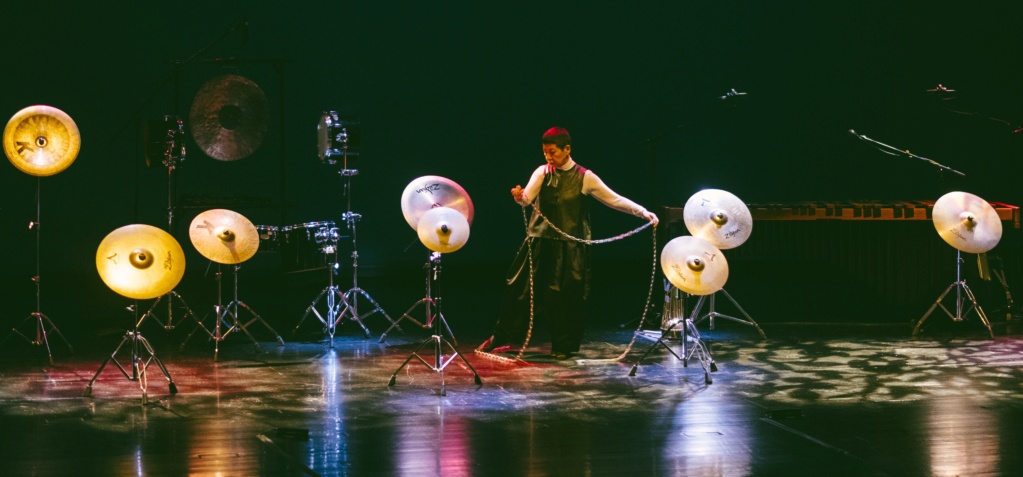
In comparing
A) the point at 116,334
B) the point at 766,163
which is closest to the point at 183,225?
the point at 116,334

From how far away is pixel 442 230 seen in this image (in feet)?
21.0

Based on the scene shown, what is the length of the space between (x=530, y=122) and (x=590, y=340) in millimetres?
3531

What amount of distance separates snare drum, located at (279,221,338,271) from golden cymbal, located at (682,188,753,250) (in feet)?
8.63

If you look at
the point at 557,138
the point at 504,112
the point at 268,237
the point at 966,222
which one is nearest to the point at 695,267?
the point at 557,138

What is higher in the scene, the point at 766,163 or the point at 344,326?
the point at 766,163

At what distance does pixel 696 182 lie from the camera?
1152 cm

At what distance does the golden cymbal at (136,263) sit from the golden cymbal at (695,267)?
8.83 feet

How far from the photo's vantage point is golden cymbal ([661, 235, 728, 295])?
21.6 ft

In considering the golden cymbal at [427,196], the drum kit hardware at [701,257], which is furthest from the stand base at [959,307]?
the golden cymbal at [427,196]

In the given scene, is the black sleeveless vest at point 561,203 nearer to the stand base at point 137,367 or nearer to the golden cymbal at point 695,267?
the golden cymbal at point 695,267

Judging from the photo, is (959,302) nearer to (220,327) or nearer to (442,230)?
(442,230)

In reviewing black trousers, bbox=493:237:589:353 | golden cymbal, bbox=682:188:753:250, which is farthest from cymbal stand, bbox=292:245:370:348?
golden cymbal, bbox=682:188:753:250

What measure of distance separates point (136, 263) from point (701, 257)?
9.99 feet

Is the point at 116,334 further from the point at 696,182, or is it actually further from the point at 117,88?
the point at 696,182
